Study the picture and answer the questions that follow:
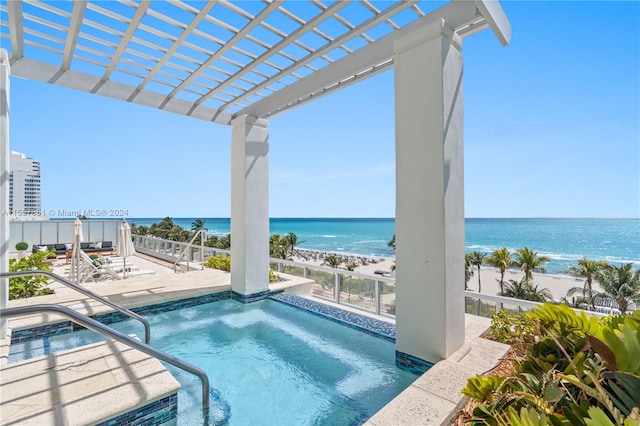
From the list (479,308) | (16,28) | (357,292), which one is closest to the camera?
(16,28)

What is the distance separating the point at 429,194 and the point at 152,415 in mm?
3309

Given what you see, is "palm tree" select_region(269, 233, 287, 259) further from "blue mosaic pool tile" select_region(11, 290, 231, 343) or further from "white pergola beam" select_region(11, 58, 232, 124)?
"white pergola beam" select_region(11, 58, 232, 124)

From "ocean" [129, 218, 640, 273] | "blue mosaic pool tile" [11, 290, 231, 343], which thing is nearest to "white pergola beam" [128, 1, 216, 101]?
"blue mosaic pool tile" [11, 290, 231, 343]

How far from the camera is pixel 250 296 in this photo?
20.6ft

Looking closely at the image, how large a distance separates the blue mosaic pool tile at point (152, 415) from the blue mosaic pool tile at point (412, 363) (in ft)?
7.85

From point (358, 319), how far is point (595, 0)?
50.1 ft

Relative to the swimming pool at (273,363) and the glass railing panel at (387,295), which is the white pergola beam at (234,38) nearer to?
the swimming pool at (273,363)

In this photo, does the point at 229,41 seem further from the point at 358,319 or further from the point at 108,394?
the point at 358,319

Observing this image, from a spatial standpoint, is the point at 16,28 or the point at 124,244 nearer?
the point at 16,28

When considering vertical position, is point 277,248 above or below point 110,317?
below

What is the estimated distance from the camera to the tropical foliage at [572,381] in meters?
1.14

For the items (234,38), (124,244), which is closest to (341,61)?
(234,38)

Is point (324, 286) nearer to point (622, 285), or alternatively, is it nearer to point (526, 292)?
point (526, 292)

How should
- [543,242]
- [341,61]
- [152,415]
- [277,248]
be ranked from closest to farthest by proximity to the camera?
1. [152,415]
2. [341,61]
3. [277,248]
4. [543,242]
